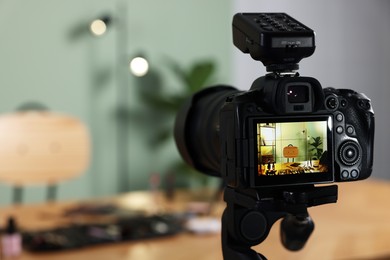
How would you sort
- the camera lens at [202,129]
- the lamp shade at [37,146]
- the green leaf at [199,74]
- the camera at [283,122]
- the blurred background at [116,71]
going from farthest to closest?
the green leaf at [199,74]
the blurred background at [116,71]
the lamp shade at [37,146]
the camera lens at [202,129]
the camera at [283,122]

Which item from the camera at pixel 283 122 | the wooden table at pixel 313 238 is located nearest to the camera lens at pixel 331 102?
the camera at pixel 283 122

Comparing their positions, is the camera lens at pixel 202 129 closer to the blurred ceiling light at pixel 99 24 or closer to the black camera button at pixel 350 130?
the black camera button at pixel 350 130

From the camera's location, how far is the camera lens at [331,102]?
2.26 ft

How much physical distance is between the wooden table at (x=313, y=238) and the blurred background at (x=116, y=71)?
1240 millimetres

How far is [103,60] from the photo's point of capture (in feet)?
12.9

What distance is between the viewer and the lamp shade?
122 inches

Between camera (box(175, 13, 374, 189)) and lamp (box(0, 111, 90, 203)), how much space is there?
257cm

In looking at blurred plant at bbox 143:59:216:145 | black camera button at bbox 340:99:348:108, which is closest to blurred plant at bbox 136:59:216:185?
blurred plant at bbox 143:59:216:145

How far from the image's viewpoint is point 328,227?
202cm

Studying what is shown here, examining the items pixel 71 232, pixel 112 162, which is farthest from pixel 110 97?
pixel 71 232

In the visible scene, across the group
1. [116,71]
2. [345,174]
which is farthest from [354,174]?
[116,71]

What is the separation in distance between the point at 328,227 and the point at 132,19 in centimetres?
233

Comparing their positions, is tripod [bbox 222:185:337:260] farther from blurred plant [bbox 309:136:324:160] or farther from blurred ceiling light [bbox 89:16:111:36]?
blurred ceiling light [bbox 89:16:111:36]

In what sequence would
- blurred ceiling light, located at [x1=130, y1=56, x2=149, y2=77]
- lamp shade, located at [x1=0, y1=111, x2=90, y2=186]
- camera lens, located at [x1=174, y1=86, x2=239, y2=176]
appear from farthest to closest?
lamp shade, located at [x1=0, y1=111, x2=90, y2=186] < blurred ceiling light, located at [x1=130, y1=56, x2=149, y2=77] < camera lens, located at [x1=174, y1=86, x2=239, y2=176]
